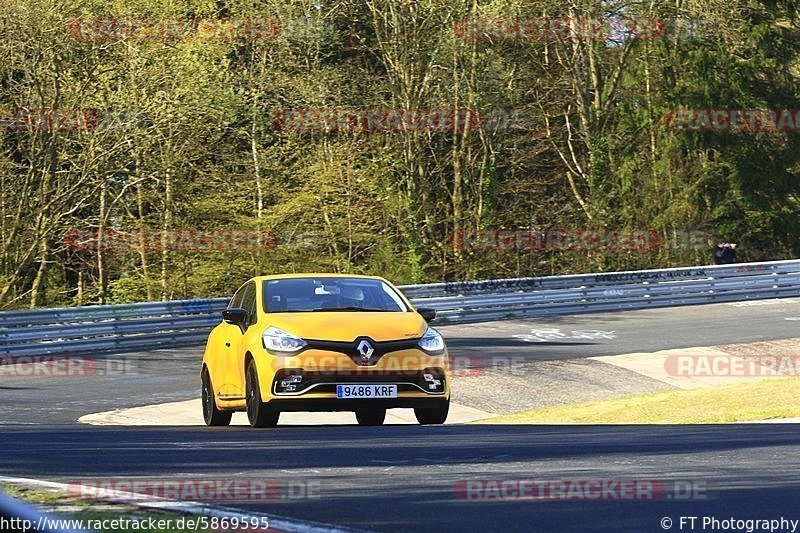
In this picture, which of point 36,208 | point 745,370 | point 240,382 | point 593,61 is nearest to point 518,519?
point 240,382

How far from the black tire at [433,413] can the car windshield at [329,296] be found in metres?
1.02

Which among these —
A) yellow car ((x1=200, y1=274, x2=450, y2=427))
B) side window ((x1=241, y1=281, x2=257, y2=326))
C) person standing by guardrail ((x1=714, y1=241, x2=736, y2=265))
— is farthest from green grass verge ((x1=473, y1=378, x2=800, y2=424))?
person standing by guardrail ((x1=714, y1=241, x2=736, y2=265))

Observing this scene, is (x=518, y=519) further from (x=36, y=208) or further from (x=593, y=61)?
(x=593, y=61)

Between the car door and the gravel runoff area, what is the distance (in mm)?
8261

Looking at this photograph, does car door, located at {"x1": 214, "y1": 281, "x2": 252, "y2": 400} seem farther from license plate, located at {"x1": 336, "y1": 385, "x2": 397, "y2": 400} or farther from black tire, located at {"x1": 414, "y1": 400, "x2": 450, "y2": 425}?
black tire, located at {"x1": 414, "y1": 400, "x2": 450, "y2": 425}

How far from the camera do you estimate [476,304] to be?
32.8 metres

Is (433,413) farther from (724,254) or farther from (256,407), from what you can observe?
(724,254)

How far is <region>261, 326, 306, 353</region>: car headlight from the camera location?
513 inches

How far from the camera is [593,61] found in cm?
4506

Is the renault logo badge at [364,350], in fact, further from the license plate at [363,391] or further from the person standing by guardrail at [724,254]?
the person standing by guardrail at [724,254]

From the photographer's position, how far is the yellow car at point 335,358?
42.6 feet

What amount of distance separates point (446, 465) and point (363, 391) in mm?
3941

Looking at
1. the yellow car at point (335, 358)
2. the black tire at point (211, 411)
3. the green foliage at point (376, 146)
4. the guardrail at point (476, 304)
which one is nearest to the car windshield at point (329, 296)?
the yellow car at point (335, 358)

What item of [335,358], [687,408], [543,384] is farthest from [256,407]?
[543,384]
